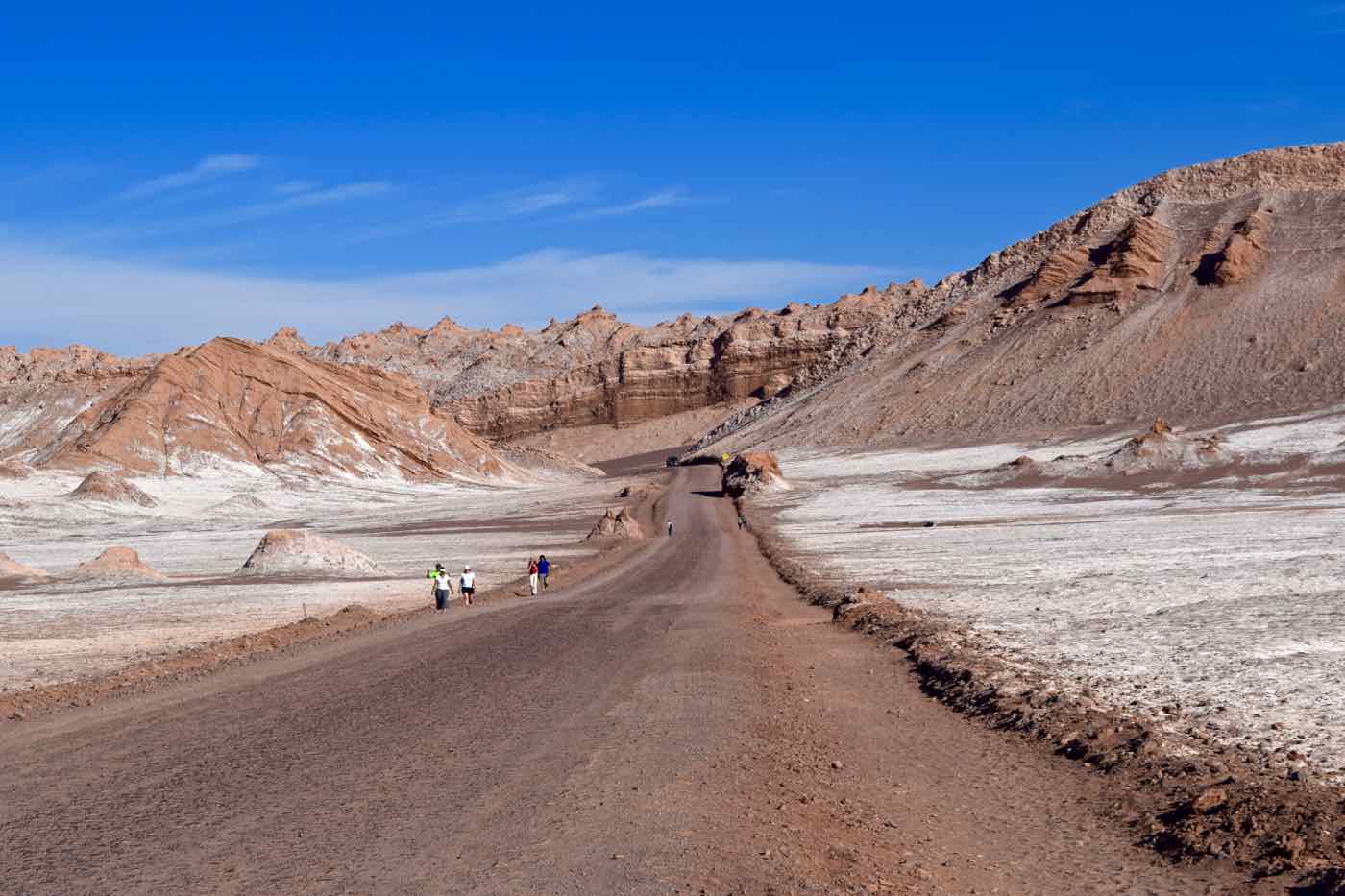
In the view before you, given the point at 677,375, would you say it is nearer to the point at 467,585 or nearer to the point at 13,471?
the point at 13,471

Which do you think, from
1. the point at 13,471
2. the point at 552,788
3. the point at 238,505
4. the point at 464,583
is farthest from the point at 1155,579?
the point at 13,471

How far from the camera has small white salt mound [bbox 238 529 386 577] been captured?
36.2 metres

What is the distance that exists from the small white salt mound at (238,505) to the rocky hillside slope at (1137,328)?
174ft

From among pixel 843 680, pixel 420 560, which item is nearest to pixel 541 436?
pixel 420 560

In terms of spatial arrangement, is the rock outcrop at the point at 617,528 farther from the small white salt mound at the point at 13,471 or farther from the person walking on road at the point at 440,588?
the small white salt mound at the point at 13,471

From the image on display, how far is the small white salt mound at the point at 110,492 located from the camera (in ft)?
252

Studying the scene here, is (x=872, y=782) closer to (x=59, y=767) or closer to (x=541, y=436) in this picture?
(x=59, y=767)

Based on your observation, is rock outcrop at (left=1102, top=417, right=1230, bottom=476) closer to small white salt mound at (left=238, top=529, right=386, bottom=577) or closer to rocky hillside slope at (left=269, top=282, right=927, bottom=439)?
small white salt mound at (left=238, top=529, right=386, bottom=577)

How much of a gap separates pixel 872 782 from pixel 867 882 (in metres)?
2.97

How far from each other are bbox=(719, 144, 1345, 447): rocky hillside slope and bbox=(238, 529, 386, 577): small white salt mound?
73.2 metres

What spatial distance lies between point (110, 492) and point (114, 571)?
47.9 metres

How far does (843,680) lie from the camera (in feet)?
54.2

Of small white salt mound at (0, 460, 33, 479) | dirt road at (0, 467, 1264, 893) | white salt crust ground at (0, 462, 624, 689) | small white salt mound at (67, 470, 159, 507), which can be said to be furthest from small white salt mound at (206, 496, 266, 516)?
dirt road at (0, 467, 1264, 893)

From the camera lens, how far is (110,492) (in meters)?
77.9
